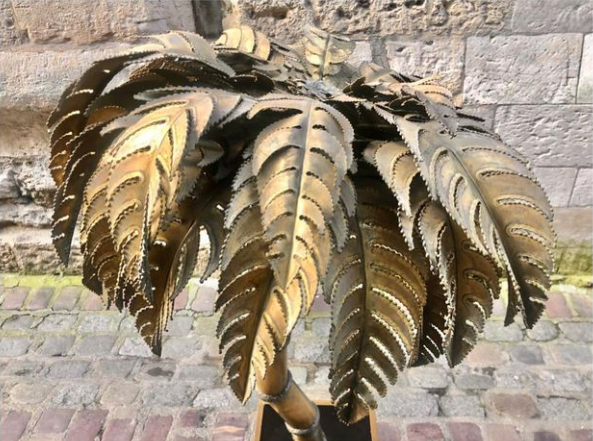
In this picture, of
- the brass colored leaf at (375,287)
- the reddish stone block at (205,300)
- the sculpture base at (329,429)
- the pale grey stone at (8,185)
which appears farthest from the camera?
the pale grey stone at (8,185)

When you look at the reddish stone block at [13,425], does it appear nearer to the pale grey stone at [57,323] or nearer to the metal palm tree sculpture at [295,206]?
the pale grey stone at [57,323]

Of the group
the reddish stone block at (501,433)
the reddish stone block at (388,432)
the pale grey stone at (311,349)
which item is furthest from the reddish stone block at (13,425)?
the reddish stone block at (501,433)

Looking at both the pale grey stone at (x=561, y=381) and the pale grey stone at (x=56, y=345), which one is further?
the pale grey stone at (x=56, y=345)

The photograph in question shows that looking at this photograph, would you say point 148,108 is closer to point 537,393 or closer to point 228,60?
point 228,60

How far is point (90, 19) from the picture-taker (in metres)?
2.20

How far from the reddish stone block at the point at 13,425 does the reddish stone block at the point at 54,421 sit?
0.05 m

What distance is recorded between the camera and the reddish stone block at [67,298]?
8.40 ft

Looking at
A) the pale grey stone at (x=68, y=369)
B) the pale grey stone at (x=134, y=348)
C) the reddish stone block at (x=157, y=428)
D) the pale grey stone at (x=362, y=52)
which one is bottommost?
the pale grey stone at (x=134, y=348)

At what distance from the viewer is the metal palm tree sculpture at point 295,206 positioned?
589 mm

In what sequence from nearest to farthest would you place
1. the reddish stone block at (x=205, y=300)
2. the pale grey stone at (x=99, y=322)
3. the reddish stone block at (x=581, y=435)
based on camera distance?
the reddish stone block at (x=581, y=435) < the pale grey stone at (x=99, y=322) < the reddish stone block at (x=205, y=300)

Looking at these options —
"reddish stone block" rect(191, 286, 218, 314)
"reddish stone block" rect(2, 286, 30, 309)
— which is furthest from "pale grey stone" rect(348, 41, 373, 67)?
"reddish stone block" rect(2, 286, 30, 309)

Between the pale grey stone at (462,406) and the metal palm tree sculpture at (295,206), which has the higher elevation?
the metal palm tree sculpture at (295,206)

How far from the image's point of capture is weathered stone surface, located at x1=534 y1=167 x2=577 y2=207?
2.44 metres

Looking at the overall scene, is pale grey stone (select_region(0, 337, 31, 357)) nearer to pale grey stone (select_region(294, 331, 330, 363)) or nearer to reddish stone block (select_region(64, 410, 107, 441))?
reddish stone block (select_region(64, 410, 107, 441))
